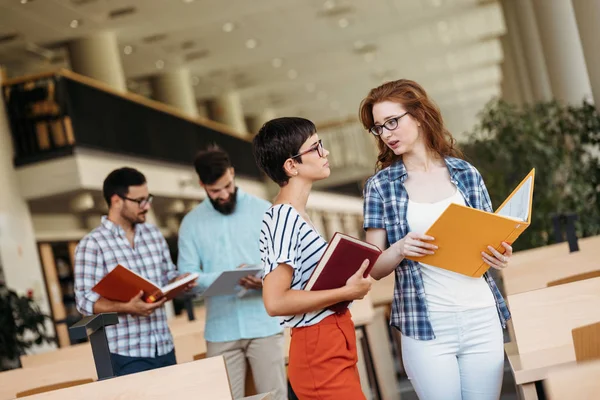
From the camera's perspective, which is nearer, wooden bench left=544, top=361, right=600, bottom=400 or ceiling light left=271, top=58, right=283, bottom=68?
wooden bench left=544, top=361, right=600, bottom=400

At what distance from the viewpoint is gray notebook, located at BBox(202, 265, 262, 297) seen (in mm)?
3652

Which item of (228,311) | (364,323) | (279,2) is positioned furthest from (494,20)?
(228,311)

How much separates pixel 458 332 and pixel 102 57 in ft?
37.9

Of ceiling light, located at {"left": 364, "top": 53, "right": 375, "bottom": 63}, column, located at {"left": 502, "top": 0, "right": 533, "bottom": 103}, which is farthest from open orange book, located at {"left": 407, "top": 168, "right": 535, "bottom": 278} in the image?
ceiling light, located at {"left": 364, "top": 53, "right": 375, "bottom": 63}

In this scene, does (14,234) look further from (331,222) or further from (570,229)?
(331,222)

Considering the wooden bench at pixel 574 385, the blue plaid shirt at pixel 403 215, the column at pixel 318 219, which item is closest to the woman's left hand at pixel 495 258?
the blue plaid shirt at pixel 403 215

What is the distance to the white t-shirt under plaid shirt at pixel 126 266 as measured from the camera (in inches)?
147

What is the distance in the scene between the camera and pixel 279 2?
13.1 metres

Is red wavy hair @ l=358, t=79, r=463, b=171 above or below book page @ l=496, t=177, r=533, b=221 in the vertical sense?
above

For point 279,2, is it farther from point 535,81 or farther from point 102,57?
point 535,81

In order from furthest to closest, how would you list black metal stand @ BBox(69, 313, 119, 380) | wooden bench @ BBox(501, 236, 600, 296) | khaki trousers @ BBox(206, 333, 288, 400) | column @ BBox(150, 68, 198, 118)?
column @ BBox(150, 68, 198, 118), wooden bench @ BBox(501, 236, 600, 296), khaki trousers @ BBox(206, 333, 288, 400), black metal stand @ BBox(69, 313, 119, 380)

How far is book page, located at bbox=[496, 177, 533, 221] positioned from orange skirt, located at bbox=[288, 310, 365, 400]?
0.61 metres

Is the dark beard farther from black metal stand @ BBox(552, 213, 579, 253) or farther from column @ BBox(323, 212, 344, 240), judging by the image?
column @ BBox(323, 212, 344, 240)

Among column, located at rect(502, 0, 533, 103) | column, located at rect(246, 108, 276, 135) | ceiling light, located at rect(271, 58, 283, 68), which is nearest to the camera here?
column, located at rect(502, 0, 533, 103)
